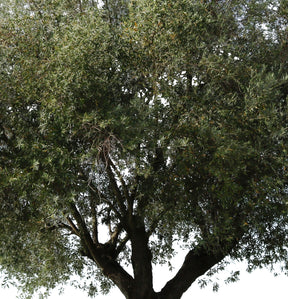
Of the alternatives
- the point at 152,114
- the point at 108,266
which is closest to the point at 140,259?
the point at 108,266

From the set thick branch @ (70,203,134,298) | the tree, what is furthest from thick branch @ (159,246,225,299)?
thick branch @ (70,203,134,298)

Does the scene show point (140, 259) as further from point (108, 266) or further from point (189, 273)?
point (189, 273)

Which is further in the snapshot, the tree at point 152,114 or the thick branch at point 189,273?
the thick branch at point 189,273

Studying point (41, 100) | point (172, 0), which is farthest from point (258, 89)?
point (41, 100)

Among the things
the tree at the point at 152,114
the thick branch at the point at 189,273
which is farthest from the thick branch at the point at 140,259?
the thick branch at the point at 189,273

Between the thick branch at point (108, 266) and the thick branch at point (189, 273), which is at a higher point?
the thick branch at point (108, 266)

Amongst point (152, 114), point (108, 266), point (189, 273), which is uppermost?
point (152, 114)

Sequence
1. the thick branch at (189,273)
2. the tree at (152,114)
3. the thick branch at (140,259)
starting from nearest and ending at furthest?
1. the tree at (152,114)
2. the thick branch at (140,259)
3. the thick branch at (189,273)

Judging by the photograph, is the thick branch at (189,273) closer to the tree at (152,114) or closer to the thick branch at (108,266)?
the tree at (152,114)

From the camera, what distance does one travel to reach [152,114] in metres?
10.8

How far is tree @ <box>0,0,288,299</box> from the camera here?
10.3 meters

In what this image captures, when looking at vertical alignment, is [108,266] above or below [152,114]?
below

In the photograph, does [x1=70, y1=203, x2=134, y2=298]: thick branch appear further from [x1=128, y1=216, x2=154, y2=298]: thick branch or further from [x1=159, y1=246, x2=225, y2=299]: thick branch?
[x1=159, y1=246, x2=225, y2=299]: thick branch

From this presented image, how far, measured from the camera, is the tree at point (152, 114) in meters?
10.3
